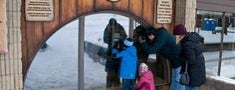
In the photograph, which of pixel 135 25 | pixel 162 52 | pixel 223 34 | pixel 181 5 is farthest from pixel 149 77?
pixel 223 34

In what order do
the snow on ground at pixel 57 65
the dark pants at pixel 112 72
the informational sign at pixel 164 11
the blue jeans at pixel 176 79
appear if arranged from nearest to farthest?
1. the snow on ground at pixel 57 65
2. the blue jeans at pixel 176 79
3. the dark pants at pixel 112 72
4. the informational sign at pixel 164 11

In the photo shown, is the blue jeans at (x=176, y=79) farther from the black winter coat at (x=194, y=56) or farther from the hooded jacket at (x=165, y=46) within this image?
the black winter coat at (x=194, y=56)

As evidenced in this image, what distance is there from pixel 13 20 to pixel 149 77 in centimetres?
248

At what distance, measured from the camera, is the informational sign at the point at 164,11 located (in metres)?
7.09

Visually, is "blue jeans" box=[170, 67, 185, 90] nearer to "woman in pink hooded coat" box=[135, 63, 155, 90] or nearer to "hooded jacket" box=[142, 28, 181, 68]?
"hooded jacket" box=[142, 28, 181, 68]

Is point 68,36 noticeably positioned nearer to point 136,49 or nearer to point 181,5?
point 136,49

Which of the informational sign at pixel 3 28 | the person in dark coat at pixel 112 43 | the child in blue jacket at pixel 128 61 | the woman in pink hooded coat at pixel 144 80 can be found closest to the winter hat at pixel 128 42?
the child in blue jacket at pixel 128 61

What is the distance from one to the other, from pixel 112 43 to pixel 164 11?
1145mm

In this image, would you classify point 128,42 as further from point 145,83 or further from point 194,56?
point 194,56

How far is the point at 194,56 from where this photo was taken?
6.14 metres

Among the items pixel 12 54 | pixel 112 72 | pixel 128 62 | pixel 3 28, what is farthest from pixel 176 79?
pixel 3 28

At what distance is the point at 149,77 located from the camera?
21.1 feet

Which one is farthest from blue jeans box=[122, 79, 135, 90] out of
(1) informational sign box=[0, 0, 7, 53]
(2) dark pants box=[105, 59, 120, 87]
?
(1) informational sign box=[0, 0, 7, 53]

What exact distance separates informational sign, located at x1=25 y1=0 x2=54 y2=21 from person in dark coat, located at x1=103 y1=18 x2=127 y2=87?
53.5 inches
